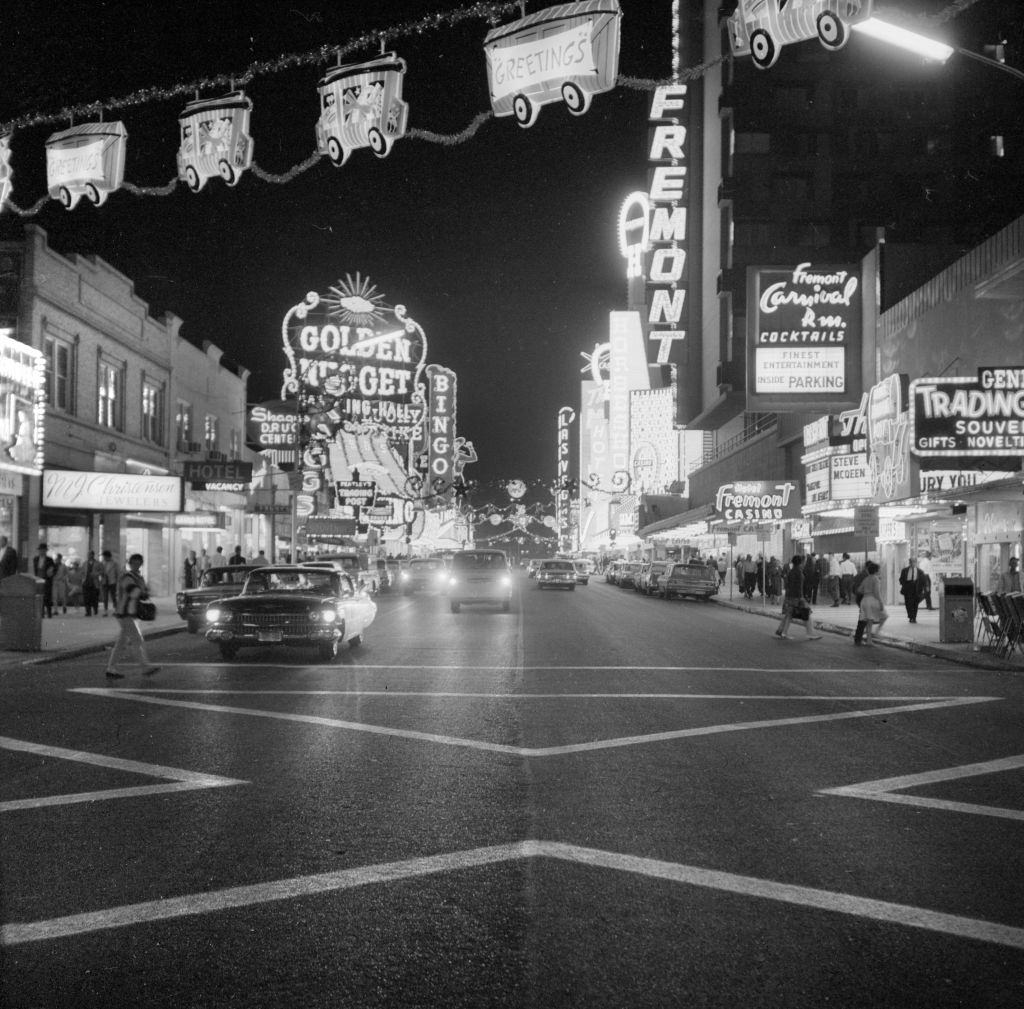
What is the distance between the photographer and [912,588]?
92.4ft

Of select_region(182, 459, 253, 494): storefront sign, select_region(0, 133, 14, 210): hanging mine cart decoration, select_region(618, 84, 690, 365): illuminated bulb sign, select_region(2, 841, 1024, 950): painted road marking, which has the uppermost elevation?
select_region(618, 84, 690, 365): illuminated bulb sign

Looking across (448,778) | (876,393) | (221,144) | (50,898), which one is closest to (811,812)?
(448,778)

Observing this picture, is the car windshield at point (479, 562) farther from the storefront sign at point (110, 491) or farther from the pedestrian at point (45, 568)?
the pedestrian at point (45, 568)

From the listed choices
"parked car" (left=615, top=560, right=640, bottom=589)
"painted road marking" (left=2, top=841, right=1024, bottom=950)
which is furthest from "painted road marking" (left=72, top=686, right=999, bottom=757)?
"parked car" (left=615, top=560, right=640, bottom=589)

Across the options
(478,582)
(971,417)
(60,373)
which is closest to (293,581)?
(971,417)

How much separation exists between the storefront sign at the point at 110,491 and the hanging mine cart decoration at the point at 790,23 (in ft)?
78.9

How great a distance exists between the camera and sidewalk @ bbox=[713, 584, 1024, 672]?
62.0 ft

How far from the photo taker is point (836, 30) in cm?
1198

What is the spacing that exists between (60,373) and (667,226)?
1687 inches

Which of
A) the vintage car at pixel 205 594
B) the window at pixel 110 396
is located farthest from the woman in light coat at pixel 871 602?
the window at pixel 110 396

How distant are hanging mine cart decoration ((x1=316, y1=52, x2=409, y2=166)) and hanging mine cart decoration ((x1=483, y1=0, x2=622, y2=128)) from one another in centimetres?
184

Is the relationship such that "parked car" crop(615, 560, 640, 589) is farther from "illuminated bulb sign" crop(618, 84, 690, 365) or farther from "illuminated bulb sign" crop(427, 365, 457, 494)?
"illuminated bulb sign" crop(427, 365, 457, 494)

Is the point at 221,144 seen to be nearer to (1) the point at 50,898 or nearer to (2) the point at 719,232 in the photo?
(1) the point at 50,898

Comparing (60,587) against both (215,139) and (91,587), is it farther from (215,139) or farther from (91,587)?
(215,139)
